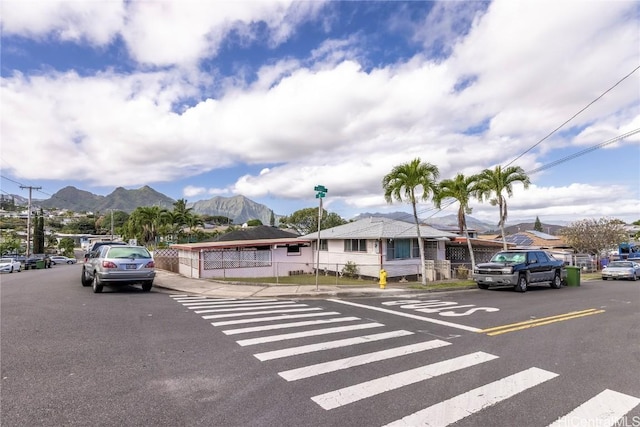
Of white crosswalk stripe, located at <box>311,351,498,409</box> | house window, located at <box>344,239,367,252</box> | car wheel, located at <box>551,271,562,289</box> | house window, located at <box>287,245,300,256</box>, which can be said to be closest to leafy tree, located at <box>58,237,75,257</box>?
house window, located at <box>287,245,300,256</box>

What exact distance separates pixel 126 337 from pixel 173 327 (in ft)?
3.55

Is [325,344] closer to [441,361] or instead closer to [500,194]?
[441,361]

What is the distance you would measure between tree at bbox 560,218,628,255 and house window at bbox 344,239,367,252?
3076cm

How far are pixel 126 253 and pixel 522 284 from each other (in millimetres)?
15994

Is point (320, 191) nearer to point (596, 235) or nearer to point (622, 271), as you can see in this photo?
point (622, 271)

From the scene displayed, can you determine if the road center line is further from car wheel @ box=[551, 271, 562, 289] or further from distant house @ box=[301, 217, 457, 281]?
car wheel @ box=[551, 271, 562, 289]

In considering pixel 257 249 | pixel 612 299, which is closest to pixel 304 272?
pixel 257 249

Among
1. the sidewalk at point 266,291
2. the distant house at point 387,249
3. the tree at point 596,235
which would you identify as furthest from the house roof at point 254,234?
the tree at point 596,235

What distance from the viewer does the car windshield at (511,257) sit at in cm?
1690

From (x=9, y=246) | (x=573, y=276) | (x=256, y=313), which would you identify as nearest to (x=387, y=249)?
(x=573, y=276)

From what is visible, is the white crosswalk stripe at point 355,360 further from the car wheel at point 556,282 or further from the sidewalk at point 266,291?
the car wheel at point 556,282

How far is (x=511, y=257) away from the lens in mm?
17375

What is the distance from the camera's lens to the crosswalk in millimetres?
4129

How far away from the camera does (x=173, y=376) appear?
5.08m
